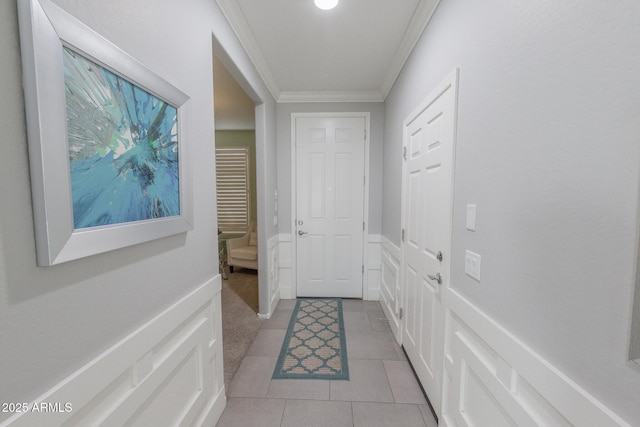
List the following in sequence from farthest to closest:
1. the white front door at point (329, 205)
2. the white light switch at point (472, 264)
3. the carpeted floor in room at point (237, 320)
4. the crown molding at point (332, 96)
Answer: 1. the white front door at point (329, 205)
2. the crown molding at point (332, 96)
3. the carpeted floor in room at point (237, 320)
4. the white light switch at point (472, 264)

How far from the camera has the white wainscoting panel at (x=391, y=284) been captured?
8.11ft

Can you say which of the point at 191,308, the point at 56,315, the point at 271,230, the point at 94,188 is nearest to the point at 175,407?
the point at 191,308

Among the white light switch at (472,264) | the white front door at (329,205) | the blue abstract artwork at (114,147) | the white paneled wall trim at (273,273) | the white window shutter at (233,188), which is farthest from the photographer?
the white window shutter at (233,188)

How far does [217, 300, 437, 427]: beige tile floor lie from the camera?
1592mm

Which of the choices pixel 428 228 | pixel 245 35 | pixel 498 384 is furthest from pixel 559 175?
pixel 245 35

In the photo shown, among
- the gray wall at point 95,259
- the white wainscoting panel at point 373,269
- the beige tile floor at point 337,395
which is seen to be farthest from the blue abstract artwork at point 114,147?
the white wainscoting panel at point 373,269

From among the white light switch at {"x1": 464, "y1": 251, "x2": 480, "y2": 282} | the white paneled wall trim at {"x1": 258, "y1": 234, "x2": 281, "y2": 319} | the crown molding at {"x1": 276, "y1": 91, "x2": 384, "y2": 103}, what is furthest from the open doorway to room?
the white light switch at {"x1": 464, "y1": 251, "x2": 480, "y2": 282}

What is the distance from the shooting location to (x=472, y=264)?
1.20 m

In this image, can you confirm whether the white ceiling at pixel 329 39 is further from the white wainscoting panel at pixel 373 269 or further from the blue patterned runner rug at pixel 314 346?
the blue patterned runner rug at pixel 314 346

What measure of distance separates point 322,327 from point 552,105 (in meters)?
2.49

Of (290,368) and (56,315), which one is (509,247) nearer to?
(56,315)

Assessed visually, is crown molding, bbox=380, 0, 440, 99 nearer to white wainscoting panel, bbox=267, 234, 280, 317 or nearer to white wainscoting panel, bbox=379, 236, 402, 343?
white wainscoting panel, bbox=379, 236, 402, 343

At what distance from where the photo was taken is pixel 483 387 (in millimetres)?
1109

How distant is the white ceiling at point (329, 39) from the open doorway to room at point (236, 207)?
69cm
